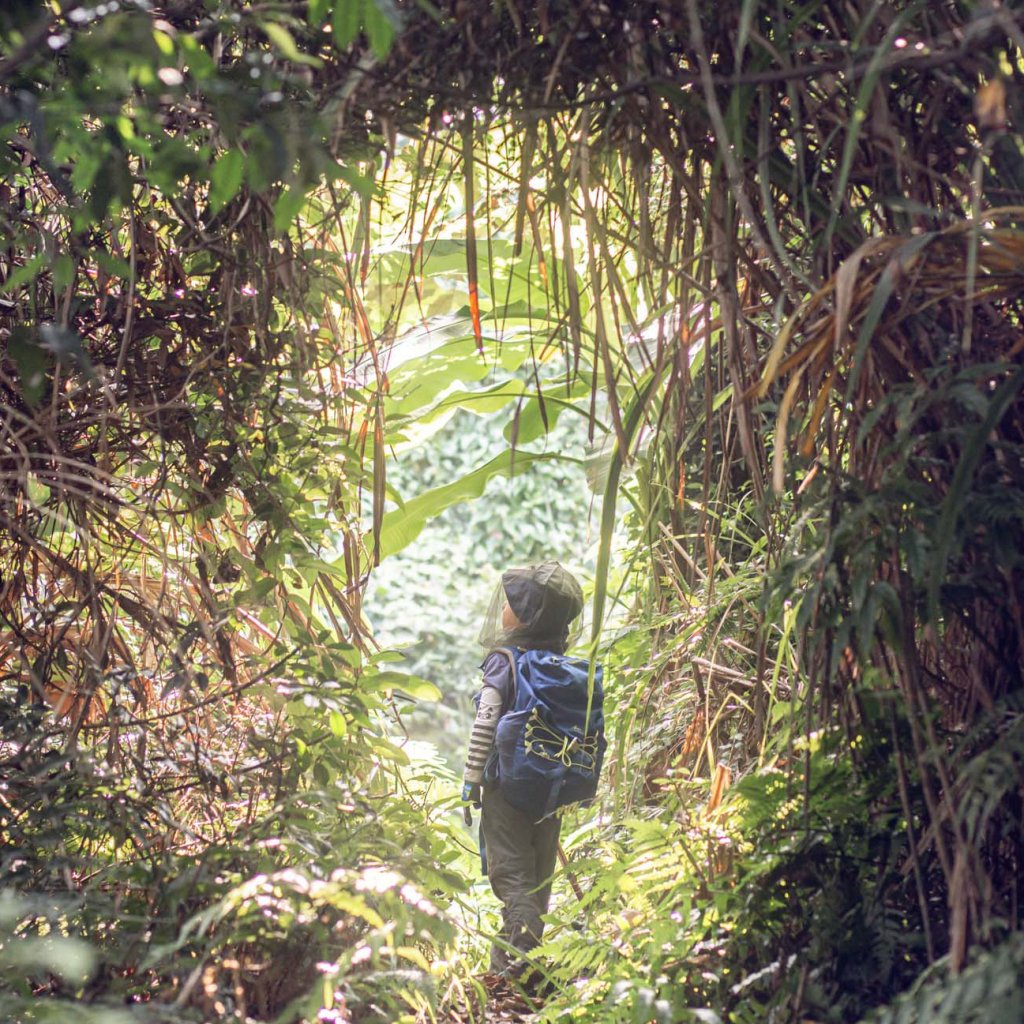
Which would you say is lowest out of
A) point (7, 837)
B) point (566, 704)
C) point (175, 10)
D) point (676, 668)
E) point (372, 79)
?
point (566, 704)

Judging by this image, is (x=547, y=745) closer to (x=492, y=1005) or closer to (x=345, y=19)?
(x=492, y=1005)

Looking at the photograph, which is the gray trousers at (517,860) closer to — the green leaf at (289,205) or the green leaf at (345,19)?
the green leaf at (289,205)

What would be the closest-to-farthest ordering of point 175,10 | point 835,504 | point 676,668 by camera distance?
point 835,504, point 175,10, point 676,668

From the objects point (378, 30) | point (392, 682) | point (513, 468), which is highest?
point (378, 30)

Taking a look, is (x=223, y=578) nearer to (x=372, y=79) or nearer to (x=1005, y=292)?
(x=372, y=79)

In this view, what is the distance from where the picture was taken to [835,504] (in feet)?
4.38

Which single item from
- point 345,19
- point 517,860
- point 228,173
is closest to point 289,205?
point 228,173

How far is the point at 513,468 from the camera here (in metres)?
1.71

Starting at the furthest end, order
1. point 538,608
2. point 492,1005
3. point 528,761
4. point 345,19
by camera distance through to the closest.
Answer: point 538,608 → point 528,761 → point 492,1005 → point 345,19

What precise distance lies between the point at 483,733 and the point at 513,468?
1669mm

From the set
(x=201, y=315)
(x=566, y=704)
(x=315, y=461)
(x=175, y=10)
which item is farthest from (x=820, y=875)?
(x=566, y=704)

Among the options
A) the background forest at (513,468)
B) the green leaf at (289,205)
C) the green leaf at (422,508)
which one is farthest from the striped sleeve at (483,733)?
the green leaf at (289,205)

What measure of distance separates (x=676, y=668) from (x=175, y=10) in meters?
1.76

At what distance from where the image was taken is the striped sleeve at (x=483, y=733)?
3.19 metres
